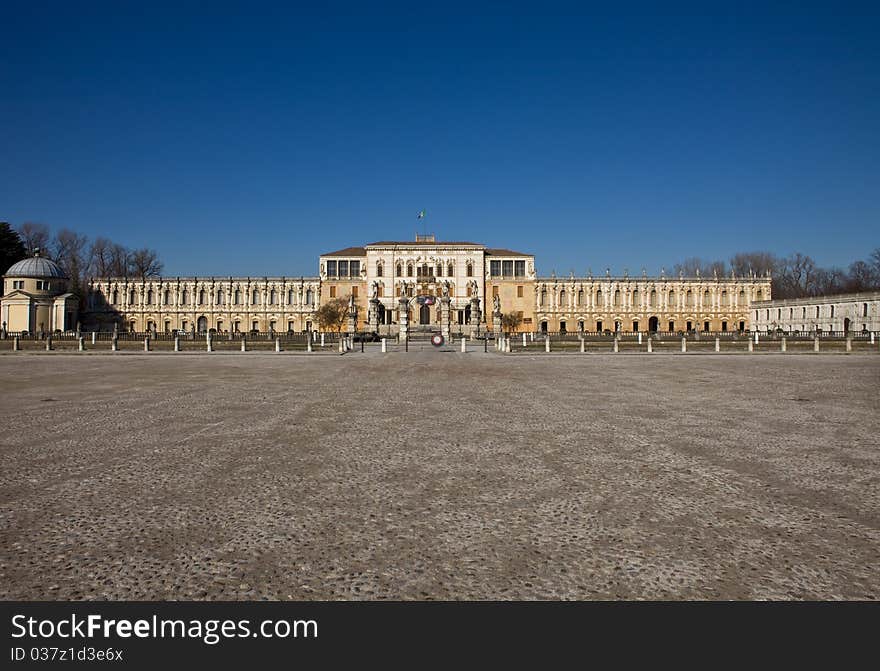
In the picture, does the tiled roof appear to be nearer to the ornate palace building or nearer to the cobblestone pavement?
the ornate palace building

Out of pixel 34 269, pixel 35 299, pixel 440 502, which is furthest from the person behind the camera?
pixel 34 269

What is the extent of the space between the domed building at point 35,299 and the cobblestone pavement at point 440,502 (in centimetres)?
6964

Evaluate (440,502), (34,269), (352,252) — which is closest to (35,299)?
(34,269)

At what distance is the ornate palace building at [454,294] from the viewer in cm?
9212

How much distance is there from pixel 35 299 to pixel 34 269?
389 centimetres

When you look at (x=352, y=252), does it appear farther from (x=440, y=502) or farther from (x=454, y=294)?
(x=440, y=502)

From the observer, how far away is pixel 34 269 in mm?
69938

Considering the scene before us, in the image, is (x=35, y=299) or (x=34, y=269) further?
(x=34, y=269)

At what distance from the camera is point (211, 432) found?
9.43m

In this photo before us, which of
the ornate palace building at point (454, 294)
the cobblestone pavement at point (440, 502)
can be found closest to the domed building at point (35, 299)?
the ornate palace building at point (454, 294)

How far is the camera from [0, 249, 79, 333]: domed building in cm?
→ 6838
